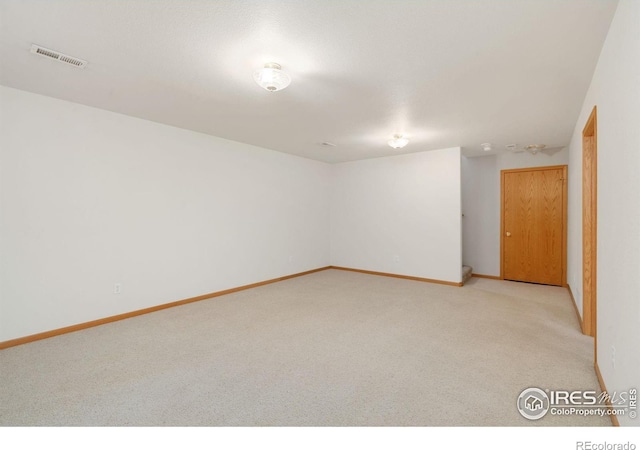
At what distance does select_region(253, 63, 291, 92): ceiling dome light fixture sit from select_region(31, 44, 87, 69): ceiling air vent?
1.40m

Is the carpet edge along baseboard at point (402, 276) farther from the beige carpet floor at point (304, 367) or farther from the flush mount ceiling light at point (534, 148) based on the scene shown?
the flush mount ceiling light at point (534, 148)

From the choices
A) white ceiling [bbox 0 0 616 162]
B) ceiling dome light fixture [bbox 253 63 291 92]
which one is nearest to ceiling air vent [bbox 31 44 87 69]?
white ceiling [bbox 0 0 616 162]

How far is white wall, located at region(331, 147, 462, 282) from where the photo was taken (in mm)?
5438

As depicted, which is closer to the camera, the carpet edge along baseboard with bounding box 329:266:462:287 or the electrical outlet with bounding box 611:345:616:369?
the electrical outlet with bounding box 611:345:616:369

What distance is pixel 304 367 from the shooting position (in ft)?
8.25

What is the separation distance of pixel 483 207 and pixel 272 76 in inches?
209

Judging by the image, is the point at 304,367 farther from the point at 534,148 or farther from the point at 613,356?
the point at 534,148

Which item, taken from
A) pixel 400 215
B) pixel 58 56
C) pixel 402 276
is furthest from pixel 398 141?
pixel 58 56

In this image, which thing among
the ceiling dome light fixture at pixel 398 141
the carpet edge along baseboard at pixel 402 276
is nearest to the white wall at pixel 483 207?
the carpet edge along baseboard at pixel 402 276

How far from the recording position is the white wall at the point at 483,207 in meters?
5.92

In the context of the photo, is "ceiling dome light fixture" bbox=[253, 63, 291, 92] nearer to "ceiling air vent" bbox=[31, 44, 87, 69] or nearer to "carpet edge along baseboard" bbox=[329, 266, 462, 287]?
"ceiling air vent" bbox=[31, 44, 87, 69]

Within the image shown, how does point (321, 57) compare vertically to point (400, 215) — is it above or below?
above

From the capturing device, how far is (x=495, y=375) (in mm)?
2363

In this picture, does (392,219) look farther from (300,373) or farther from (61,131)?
(61,131)
